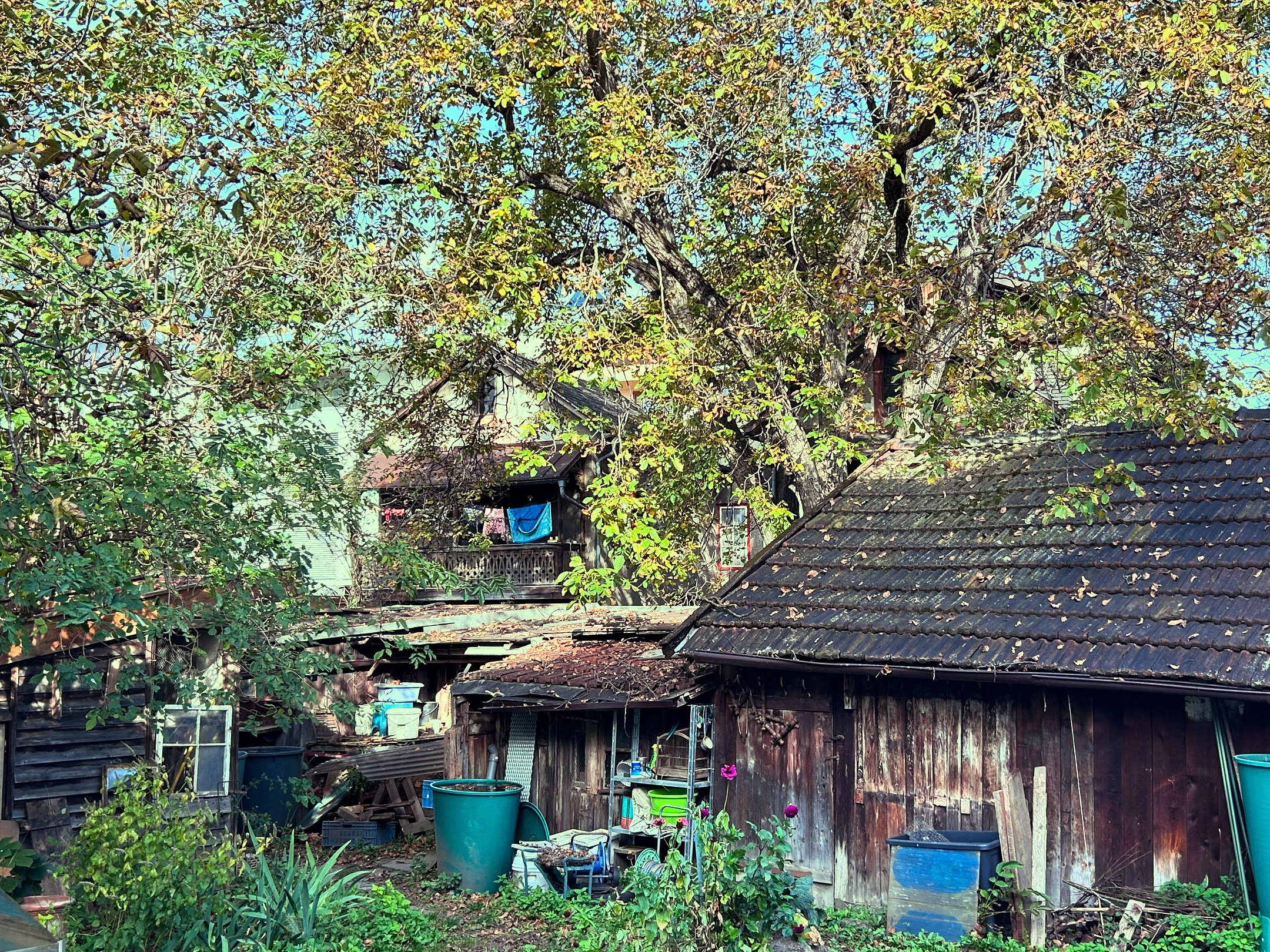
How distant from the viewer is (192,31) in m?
12.6

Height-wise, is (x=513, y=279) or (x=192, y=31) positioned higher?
(x=192, y=31)

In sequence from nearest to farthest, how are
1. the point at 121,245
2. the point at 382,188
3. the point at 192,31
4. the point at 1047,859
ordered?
the point at 1047,859 → the point at 121,245 → the point at 192,31 → the point at 382,188

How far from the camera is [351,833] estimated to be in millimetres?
17031

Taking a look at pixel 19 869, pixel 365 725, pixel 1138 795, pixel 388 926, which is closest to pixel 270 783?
pixel 365 725

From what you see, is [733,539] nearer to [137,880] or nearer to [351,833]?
[351,833]

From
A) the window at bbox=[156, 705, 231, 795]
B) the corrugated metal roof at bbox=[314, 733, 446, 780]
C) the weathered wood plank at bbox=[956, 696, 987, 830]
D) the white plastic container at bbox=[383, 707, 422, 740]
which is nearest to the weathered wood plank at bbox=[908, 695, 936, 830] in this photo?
the weathered wood plank at bbox=[956, 696, 987, 830]

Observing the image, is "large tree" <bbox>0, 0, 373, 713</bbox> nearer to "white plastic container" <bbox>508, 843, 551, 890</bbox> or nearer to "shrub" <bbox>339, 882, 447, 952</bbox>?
"shrub" <bbox>339, 882, 447, 952</bbox>

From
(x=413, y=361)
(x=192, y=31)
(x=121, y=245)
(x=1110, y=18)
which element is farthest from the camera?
(x=413, y=361)

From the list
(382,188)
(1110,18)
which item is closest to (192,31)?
(382,188)

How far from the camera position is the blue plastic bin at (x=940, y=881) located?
32.2 feet

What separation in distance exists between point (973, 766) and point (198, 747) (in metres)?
10.0

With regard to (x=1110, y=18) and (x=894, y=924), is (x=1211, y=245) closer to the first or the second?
(x=1110, y=18)

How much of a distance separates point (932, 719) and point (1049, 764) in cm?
118

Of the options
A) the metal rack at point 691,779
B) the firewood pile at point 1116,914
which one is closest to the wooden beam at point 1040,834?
the firewood pile at point 1116,914
